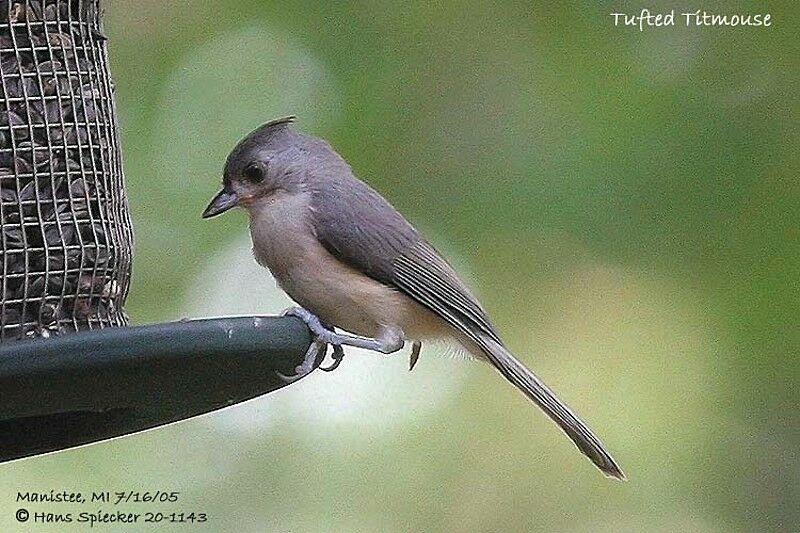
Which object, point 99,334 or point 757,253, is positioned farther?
point 757,253

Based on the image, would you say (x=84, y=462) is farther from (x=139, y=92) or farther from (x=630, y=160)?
(x=630, y=160)

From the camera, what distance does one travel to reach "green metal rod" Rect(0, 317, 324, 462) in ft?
7.32

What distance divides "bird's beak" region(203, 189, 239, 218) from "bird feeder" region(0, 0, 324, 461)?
224mm

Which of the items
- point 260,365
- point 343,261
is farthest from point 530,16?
point 260,365

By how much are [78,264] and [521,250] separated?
83.8 inches

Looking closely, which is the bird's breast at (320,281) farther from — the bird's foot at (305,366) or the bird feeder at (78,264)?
the bird's foot at (305,366)

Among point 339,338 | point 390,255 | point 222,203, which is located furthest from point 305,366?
point 222,203

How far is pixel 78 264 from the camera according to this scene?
278 cm

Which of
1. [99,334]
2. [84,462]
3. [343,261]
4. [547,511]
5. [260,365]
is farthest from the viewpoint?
[547,511]

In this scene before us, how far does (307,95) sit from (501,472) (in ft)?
4.21

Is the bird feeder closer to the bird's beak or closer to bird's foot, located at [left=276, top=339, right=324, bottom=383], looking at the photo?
bird's foot, located at [left=276, top=339, right=324, bottom=383]

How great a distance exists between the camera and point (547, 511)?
4.75 metres

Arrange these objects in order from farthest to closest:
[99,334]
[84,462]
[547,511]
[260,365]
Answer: [547,511] < [84,462] < [260,365] < [99,334]

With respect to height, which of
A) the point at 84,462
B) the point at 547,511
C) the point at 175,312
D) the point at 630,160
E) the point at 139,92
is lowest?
the point at 547,511
